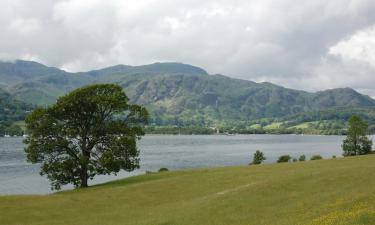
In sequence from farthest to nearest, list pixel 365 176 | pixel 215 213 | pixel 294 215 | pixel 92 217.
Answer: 1. pixel 365 176
2. pixel 92 217
3. pixel 215 213
4. pixel 294 215

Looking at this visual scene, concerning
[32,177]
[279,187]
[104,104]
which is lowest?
[32,177]

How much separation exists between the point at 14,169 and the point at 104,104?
91749 millimetres

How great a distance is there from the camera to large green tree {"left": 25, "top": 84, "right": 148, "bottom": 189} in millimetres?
62281

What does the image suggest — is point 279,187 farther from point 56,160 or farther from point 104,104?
point 56,160

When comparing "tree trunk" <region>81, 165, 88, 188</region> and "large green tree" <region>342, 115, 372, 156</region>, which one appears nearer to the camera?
"tree trunk" <region>81, 165, 88, 188</region>

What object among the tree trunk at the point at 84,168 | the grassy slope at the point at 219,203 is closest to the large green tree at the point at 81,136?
the tree trunk at the point at 84,168

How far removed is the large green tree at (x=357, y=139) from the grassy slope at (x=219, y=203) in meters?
74.1

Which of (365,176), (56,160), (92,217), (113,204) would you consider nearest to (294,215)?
(365,176)

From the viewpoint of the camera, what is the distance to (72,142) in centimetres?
6481

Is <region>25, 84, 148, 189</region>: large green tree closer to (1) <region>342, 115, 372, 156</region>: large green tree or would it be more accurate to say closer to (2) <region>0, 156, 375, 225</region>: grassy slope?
(2) <region>0, 156, 375, 225</region>: grassy slope

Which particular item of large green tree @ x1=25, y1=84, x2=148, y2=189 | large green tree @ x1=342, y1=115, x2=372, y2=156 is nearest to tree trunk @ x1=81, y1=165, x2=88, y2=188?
large green tree @ x1=25, y1=84, x2=148, y2=189

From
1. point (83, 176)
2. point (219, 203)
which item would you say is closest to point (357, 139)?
point (83, 176)

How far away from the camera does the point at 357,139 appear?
388 feet

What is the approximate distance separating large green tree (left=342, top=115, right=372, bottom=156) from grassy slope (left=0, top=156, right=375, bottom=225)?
243 feet
